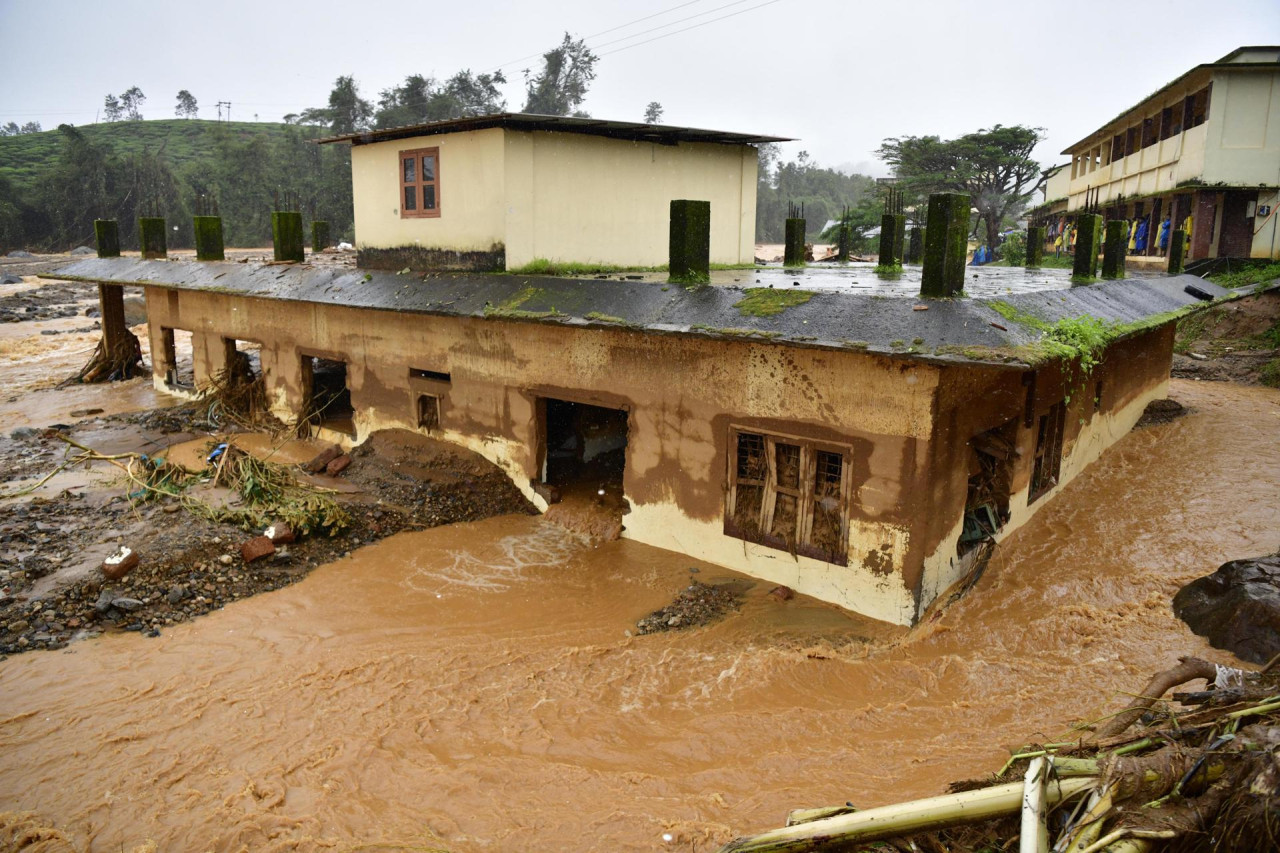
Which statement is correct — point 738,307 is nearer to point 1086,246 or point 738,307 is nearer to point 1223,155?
point 1086,246

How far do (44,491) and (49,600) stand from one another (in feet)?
15.7

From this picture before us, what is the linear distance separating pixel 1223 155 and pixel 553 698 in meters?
26.1

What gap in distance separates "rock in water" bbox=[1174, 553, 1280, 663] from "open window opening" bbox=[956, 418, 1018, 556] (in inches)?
75.2

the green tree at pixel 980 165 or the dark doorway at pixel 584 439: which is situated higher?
the green tree at pixel 980 165

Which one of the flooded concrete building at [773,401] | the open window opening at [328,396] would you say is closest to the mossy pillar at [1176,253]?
the flooded concrete building at [773,401]

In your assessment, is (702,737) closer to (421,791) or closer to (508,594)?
(421,791)

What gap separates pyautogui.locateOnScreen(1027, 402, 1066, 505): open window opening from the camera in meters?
10.5

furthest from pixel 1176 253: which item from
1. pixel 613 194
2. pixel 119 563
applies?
pixel 119 563

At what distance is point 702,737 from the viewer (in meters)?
6.74

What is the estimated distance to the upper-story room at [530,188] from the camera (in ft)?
41.6

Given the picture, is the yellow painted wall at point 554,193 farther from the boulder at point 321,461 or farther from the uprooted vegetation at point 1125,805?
the uprooted vegetation at point 1125,805

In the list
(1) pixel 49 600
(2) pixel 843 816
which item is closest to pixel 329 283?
(1) pixel 49 600

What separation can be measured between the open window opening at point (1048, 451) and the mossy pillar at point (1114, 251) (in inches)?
178

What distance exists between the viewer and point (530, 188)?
42.1 feet
